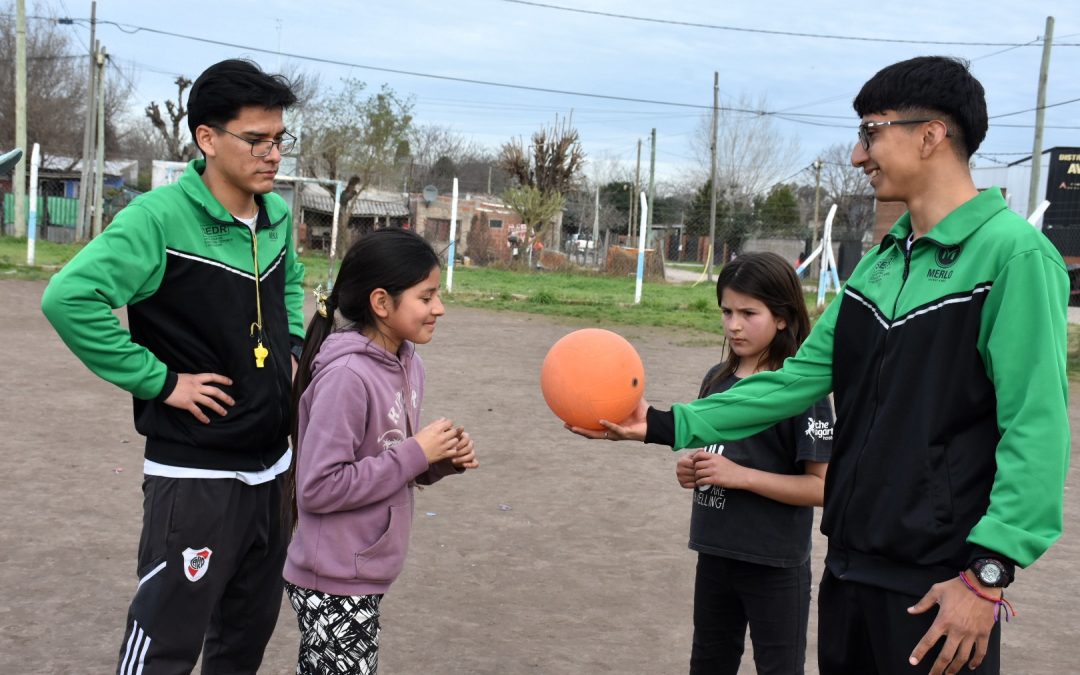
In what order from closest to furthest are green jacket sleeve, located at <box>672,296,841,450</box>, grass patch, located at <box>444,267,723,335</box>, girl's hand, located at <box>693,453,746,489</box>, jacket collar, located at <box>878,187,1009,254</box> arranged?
1. jacket collar, located at <box>878,187,1009,254</box>
2. green jacket sleeve, located at <box>672,296,841,450</box>
3. girl's hand, located at <box>693,453,746,489</box>
4. grass patch, located at <box>444,267,723,335</box>

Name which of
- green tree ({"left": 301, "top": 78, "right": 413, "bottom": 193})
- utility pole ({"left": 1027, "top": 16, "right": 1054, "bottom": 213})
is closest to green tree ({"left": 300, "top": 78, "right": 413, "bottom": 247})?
green tree ({"left": 301, "top": 78, "right": 413, "bottom": 193})

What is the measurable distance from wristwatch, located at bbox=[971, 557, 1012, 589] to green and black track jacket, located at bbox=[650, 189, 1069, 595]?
0.03 meters

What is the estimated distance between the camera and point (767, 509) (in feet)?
10.7

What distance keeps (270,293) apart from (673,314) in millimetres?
15561

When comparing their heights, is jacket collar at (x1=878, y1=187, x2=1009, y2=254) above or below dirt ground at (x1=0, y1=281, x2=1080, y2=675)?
above

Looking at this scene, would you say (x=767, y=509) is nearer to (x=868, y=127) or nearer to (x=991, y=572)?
(x=991, y=572)

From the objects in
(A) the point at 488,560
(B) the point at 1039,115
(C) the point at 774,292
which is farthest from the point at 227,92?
(B) the point at 1039,115

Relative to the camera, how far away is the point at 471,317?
16703 millimetres

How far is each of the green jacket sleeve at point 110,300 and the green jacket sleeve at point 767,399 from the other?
1593 mm

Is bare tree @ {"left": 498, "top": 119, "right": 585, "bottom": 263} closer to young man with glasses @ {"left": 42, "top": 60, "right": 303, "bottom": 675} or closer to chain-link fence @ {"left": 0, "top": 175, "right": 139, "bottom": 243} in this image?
chain-link fence @ {"left": 0, "top": 175, "right": 139, "bottom": 243}

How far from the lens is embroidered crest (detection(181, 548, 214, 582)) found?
2975 mm

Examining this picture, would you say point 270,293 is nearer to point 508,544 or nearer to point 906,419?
point 906,419

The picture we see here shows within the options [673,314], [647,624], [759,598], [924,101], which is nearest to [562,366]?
[759,598]

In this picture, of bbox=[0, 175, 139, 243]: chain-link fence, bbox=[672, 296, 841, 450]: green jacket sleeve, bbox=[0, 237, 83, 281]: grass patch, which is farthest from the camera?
bbox=[0, 175, 139, 243]: chain-link fence
